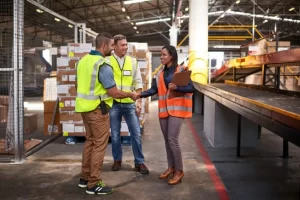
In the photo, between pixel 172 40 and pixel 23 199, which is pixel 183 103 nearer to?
pixel 23 199

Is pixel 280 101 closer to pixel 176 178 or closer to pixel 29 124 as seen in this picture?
pixel 176 178

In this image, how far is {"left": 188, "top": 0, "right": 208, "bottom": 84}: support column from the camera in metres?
8.92

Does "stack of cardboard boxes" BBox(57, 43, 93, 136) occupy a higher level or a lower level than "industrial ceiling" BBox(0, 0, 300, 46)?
lower

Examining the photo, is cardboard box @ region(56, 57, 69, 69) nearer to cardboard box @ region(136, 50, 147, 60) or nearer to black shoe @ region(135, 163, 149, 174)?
cardboard box @ region(136, 50, 147, 60)

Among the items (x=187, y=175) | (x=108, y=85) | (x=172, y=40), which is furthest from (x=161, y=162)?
(x=172, y=40)

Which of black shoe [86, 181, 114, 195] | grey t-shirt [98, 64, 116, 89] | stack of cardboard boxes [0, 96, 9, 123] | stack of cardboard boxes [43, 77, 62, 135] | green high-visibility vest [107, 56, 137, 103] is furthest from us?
stack of cardboard boxes [0, 96, 9, 123]

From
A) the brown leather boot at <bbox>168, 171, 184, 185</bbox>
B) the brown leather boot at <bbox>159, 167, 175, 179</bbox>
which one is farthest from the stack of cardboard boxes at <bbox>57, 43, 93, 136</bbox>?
the brown leather boot at <bbox>168, 171, 184, 185</bbox>

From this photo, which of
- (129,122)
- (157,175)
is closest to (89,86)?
(129,122)

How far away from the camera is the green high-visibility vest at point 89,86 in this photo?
373cm

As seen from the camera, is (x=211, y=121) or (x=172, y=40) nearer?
(x=211, y=121)

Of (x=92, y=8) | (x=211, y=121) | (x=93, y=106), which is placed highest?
(x=92, y=8)

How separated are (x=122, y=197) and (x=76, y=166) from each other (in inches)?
59.0

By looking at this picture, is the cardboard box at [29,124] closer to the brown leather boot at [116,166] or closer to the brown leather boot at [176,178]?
the brown leather boot at [116,166]

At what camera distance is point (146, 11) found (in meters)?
22.5
